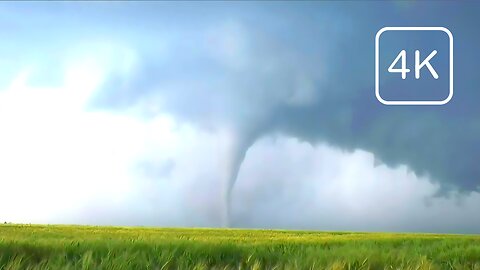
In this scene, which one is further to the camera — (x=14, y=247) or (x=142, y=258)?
(x=14, y=247)

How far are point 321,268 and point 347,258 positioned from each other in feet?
0.81

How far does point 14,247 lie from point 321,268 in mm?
1213

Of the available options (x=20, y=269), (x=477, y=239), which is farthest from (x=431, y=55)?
(x=20, y=269)

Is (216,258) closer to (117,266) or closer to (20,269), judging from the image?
(117,266)

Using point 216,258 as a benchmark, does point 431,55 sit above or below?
above

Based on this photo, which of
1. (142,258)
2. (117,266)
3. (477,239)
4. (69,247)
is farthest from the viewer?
(477,239)

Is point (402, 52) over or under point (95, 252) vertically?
over

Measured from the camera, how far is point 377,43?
557cm

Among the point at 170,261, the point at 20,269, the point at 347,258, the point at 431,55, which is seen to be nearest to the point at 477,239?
the point at 431,55

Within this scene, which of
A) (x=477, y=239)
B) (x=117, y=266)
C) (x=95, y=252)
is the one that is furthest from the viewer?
(x=477, y=239)

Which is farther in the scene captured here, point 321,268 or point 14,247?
point 14,247

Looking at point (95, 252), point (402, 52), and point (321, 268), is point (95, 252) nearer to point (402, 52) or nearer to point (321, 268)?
point (321, 268)

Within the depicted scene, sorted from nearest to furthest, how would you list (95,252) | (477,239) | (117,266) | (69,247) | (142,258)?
(117,266) → (142,258) → (95,252) → (69,247) → (477,239)

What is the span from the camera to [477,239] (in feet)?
17.5
